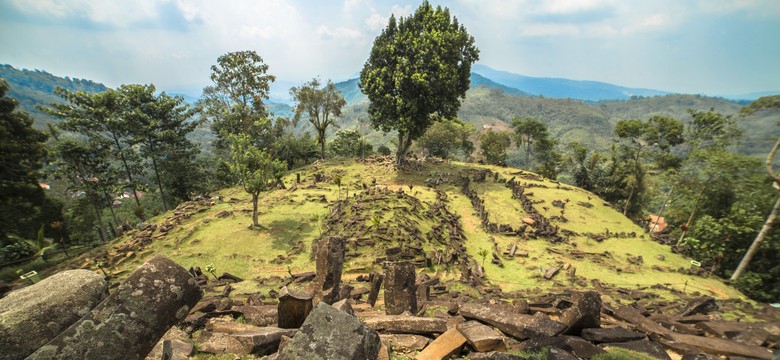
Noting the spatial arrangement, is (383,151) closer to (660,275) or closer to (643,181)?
(643,181)

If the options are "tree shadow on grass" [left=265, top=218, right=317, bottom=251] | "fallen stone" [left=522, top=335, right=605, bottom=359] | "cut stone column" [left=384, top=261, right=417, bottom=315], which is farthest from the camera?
"tree shadow on grass" [left=265, top=218, right=317, bottom=251]

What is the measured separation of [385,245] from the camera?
51.2 ft

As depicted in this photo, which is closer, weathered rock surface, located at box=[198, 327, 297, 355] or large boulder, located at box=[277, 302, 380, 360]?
large boulder, located at box=[277, 302, 380, 360]

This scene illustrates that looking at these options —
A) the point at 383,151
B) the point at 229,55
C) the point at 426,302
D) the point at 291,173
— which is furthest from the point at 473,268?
the point at 383,151

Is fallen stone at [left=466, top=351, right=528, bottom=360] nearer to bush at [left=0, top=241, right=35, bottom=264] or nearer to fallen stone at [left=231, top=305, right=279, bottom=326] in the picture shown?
fallen stone at [left=231, top=305, right=279, bottom=326]

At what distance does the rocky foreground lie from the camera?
10.8 feet

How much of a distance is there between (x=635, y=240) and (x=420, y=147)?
3518 cm

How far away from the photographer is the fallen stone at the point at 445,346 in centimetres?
510

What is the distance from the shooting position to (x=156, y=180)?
91.3ft

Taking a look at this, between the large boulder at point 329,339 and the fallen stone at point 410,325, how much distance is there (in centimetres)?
256

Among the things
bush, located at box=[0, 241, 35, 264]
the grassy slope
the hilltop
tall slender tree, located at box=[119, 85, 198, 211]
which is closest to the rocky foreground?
the hilltop

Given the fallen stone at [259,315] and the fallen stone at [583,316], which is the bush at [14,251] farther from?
the fallen stone at [583,316]

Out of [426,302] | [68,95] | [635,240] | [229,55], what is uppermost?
[229,55]

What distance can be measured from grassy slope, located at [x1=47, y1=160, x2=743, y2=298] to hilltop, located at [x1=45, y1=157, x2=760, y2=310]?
0.07 meters
